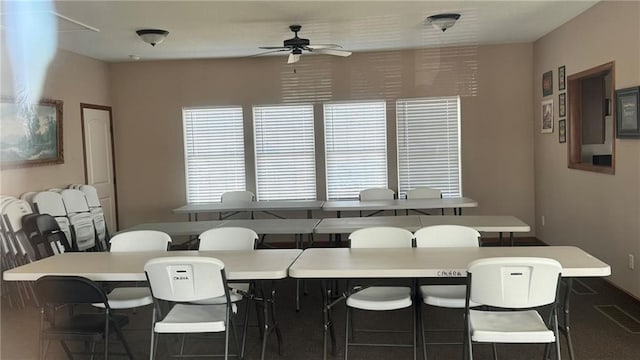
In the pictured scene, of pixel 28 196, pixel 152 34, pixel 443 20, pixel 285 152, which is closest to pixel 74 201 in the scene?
pixel 28 196

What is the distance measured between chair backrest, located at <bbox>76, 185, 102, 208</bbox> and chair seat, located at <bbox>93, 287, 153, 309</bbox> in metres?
3.07

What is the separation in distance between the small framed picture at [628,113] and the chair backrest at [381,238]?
2110mm

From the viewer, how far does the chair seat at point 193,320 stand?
2.92m

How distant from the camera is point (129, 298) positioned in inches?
136

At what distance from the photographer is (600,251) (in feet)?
16.2

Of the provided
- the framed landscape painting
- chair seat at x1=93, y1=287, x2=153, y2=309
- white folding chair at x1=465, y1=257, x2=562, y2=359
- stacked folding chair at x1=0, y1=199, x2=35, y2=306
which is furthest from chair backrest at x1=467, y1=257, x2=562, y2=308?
the framed landscape painting

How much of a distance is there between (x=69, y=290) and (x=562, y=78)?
5340 millimetres

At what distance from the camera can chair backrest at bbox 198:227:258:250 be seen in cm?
388

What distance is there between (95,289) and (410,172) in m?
4.95

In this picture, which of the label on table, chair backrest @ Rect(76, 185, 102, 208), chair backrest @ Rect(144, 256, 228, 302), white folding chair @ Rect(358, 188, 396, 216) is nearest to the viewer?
chair backrest @ Rect(144, 256, 228, 302)

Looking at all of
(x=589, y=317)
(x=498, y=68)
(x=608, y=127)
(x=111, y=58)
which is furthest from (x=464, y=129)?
(x=111, y=58)

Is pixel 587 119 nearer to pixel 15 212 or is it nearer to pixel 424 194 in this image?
pixel 424 194

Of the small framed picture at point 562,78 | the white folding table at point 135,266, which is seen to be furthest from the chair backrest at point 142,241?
the small framed picture at point 562,78

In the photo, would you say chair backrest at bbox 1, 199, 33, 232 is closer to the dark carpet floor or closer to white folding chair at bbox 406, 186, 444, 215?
the dark carpet floor
